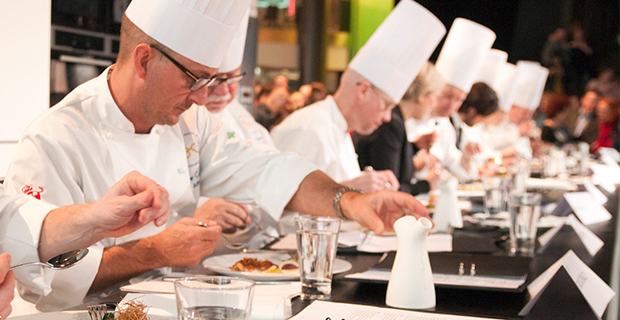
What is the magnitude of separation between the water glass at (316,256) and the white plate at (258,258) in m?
0.15

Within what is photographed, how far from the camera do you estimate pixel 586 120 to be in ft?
34.8

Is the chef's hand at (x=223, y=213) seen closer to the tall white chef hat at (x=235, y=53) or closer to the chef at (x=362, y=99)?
the tall white chef hat at (x=235, y=53)

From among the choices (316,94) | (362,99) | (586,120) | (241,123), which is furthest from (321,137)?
(586,120)

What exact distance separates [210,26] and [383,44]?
1.79 metres

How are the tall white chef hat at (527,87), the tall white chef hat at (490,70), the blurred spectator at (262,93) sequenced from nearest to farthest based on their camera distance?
the tall white chef hat at (490,70)
the blurred spectator at (262,93)
the tall white chef hat at (527,87)

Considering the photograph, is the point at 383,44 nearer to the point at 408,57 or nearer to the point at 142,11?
the point at 408,57

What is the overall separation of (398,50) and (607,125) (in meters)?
7.62

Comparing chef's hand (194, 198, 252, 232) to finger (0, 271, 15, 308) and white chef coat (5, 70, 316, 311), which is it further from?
finger (0, 271, 15, 308)

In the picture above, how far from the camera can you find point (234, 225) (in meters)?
1.94

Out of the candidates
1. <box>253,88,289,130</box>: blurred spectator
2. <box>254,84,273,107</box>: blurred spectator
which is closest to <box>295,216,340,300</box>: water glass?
<box>253,88,289,130</box>: blurred spectator

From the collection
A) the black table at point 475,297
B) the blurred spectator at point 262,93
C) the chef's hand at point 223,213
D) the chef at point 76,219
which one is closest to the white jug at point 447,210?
Result: the black table at point 475,297

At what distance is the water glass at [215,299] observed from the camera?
0.75 m

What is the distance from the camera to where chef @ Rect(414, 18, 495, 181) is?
4980 millimetres

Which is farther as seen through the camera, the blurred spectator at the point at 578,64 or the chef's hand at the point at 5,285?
the blurred spectator at the point at 578,64
